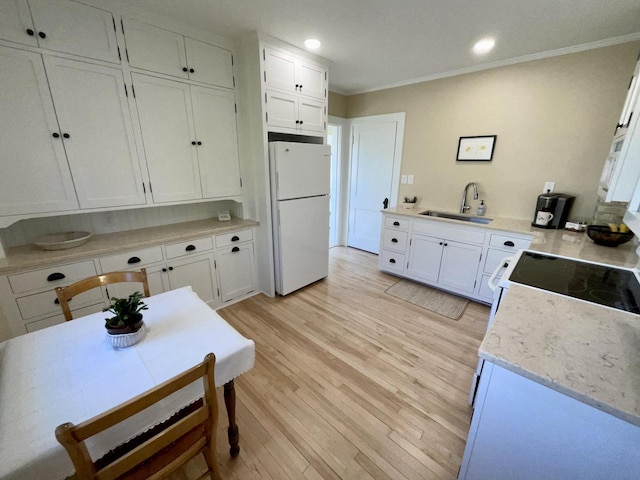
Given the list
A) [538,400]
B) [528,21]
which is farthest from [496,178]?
[538,400]

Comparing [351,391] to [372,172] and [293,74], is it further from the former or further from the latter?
[372,172]

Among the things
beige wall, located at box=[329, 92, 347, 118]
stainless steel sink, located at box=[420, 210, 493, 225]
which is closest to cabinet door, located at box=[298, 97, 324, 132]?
beige wall, located at box=[329, 92, 347, 118]

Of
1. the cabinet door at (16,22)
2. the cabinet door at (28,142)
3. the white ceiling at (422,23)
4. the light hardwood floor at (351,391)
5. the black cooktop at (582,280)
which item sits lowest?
the light hardwood floor at (351,391)

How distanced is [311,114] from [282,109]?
40 cm

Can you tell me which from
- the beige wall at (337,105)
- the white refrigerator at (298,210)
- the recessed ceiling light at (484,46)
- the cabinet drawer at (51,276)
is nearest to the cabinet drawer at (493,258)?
the white refrigerator at (298,210)

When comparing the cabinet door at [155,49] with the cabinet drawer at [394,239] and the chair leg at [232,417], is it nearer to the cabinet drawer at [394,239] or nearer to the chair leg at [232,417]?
the chair leg at [232,417]

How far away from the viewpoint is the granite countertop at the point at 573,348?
2.24 ft

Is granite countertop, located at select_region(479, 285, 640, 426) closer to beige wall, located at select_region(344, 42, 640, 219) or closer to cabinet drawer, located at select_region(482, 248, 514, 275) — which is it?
cabinet drawer, located at select_region(482, 248, 514, 275)

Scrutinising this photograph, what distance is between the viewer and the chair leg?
1207 mm

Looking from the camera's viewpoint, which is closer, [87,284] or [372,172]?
[87,284]

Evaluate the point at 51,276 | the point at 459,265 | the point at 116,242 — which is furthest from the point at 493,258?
the point at 51,276

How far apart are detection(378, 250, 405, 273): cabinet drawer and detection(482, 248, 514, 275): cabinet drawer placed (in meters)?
0.90

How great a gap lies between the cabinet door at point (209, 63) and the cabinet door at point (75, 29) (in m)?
0.53

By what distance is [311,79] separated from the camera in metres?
2.70
